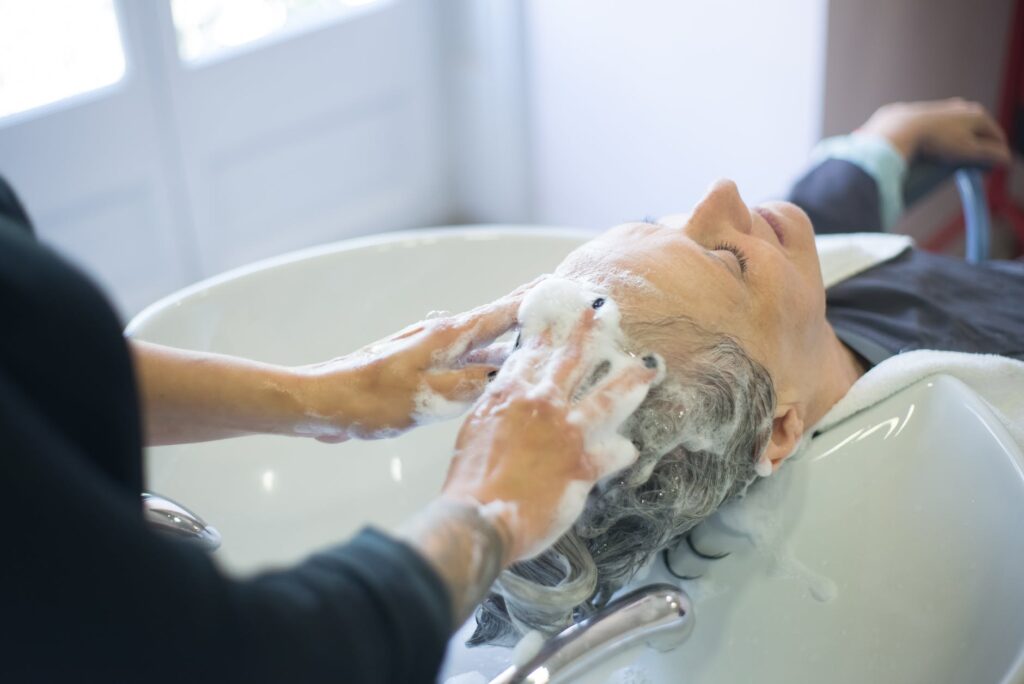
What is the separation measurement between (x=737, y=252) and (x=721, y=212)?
0.17ft

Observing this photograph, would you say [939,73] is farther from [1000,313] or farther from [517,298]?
[517,298]

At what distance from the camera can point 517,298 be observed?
3.20ft

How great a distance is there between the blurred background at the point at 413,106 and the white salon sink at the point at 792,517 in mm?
1178

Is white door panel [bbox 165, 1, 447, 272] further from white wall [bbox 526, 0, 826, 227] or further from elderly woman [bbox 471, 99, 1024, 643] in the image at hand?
elderly woman [bbox 471, 99, 1024, 643]

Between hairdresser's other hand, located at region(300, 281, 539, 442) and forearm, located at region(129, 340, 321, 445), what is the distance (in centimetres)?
2

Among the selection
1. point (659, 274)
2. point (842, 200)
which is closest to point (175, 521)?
point (659, 274)

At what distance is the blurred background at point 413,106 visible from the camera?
223cm

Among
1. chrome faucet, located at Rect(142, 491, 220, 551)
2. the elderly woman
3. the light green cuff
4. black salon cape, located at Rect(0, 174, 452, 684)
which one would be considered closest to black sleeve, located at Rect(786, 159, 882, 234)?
the light green cuff

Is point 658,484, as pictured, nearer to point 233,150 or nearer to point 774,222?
point 774,222

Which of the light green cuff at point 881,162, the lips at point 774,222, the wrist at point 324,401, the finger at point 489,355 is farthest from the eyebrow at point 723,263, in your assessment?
the light green cuff at point 881,162

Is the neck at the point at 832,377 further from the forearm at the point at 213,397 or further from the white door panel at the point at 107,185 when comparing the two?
the white door panel at the point at 107,185

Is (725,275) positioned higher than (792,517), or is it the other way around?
(725,275)

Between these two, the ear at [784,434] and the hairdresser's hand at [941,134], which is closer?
the ear at [784,434]

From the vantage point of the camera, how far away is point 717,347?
99 centimetres
